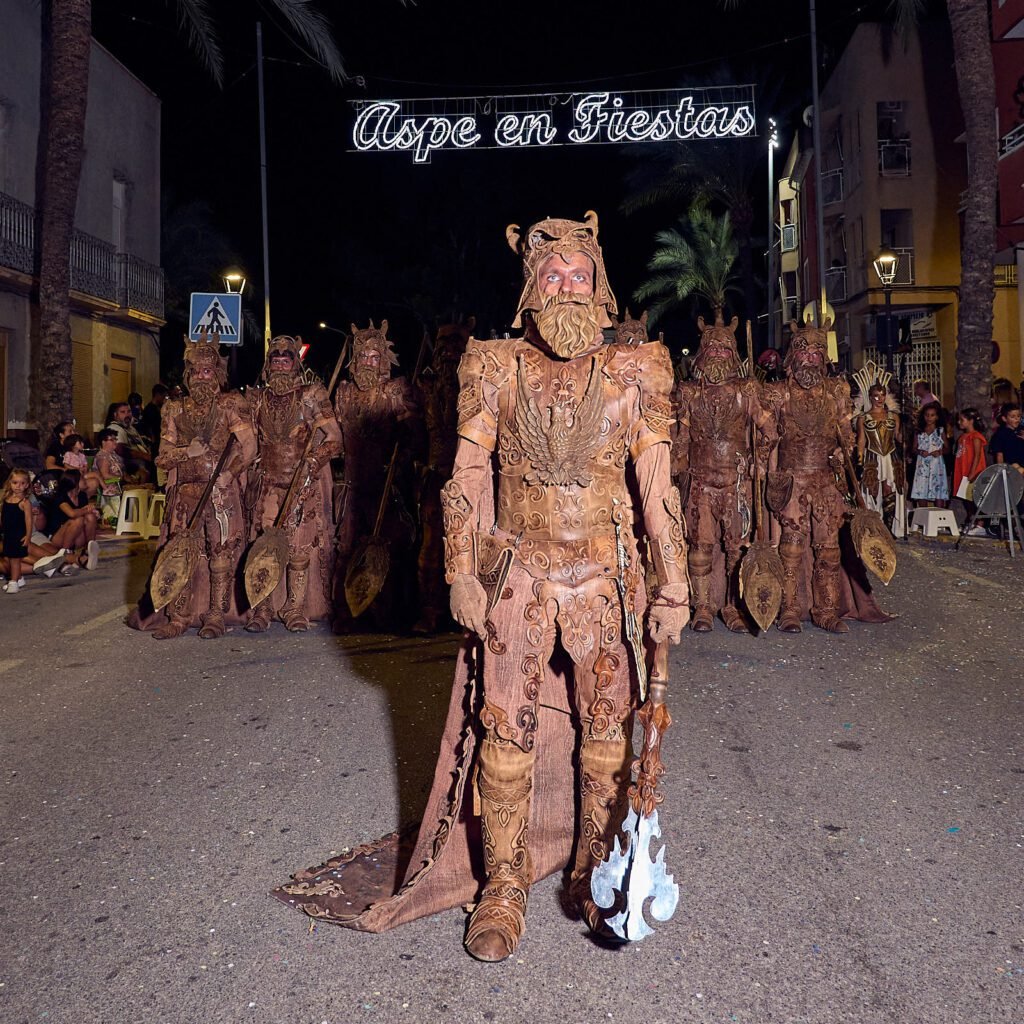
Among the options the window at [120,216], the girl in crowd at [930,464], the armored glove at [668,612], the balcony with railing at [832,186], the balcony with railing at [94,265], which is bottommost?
the armored glove at [668,612]

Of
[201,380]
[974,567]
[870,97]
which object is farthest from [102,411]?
[870,97]

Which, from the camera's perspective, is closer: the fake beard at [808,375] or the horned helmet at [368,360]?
the fake beard at [808,375]

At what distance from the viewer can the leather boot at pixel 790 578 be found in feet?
30.6

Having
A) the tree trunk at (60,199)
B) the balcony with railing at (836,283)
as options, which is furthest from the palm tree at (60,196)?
the balcony with railing at (836,283)

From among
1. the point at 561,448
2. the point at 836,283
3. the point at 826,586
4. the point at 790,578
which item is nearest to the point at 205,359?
the point at 790,578

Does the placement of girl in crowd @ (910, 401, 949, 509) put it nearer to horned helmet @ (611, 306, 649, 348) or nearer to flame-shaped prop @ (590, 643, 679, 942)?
horned helmet @ (611, 306, 649, 348)

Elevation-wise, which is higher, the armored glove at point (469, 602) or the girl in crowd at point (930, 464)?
the girl in crowd at point (930, 464)

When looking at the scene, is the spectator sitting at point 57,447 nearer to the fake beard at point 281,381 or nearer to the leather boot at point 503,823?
the fake beard at point 281,381

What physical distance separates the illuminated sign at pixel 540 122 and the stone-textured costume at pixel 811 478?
17230 millimetres

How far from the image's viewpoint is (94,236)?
26172mm

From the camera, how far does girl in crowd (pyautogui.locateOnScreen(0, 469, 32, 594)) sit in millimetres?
12500

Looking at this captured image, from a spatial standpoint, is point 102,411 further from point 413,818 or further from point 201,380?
point 413,818

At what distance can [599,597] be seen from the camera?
3.82 m

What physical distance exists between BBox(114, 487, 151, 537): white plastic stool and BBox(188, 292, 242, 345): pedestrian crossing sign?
3200 millimetres
